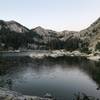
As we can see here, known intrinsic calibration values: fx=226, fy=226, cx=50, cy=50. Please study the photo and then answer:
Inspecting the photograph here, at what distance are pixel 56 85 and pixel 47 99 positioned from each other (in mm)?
22758

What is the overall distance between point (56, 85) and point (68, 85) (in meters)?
3.98

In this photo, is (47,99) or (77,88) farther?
(77,88)

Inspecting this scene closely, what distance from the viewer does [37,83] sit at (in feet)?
252

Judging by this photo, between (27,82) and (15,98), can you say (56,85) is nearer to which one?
→ (27,82)

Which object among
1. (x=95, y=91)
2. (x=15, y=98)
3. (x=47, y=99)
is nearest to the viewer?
(x=15, y=98)

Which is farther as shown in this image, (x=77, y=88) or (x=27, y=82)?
(x=27, y=82)

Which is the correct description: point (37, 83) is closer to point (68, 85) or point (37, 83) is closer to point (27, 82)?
point (27, 82)

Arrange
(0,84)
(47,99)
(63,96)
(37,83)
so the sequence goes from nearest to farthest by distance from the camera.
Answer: (47,99), (63,96), (0,84), (37,83)

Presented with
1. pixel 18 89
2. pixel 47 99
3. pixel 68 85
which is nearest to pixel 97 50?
pixel 68 85

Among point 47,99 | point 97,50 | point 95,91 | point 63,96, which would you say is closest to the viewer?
point 47,99

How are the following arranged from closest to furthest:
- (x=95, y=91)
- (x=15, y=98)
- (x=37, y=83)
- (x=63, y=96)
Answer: (x=15, y=98) < (x=63, y=96) < (x=95, y=91) < (x=37, y=83)

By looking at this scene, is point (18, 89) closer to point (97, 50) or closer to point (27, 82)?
point (27, 82)

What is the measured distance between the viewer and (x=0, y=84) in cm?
7050

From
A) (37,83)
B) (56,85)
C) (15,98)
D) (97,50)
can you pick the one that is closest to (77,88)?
(56,85)
